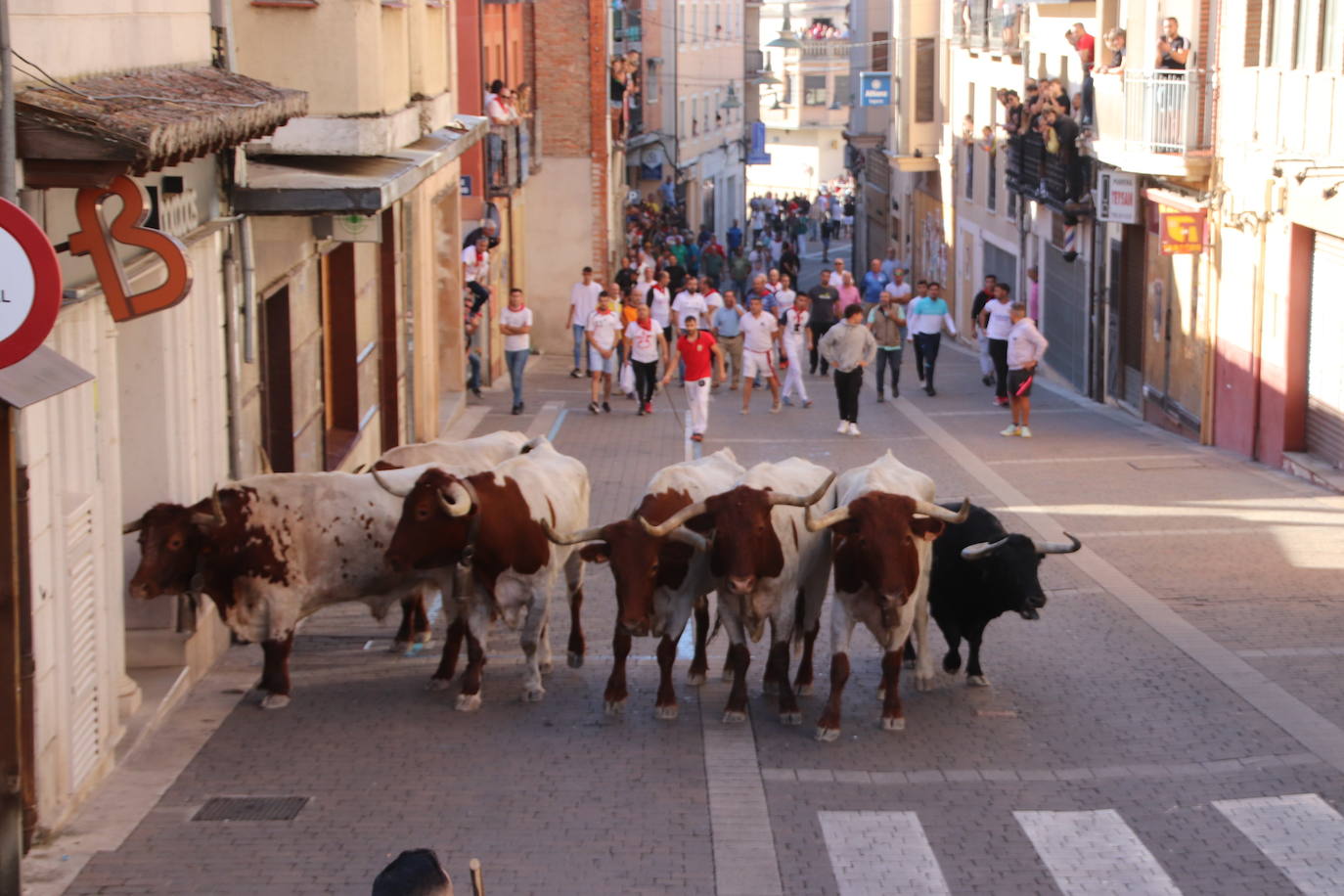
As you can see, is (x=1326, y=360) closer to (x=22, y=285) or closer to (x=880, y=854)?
(x=880, y=854)

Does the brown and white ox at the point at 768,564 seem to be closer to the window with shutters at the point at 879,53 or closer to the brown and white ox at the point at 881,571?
the brown and white ox at the point at 881,571

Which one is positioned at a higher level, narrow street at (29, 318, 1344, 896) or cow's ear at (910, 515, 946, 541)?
cow's ear at (910, 515, 946, 541)

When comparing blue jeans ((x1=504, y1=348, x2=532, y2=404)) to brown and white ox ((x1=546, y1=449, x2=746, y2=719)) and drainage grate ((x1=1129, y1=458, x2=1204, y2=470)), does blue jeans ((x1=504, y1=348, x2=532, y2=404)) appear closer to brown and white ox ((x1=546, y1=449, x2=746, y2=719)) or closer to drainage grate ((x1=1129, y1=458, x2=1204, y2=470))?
drainage grate ((x1=1129, y1=458, x2=1204, y2=470))

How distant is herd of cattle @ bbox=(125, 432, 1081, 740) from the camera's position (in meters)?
10.8

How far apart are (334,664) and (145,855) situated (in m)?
3.69

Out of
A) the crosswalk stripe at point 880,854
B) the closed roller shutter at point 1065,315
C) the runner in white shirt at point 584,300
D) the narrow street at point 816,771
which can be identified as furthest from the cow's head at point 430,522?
the closed roller shutter at point 1065,315

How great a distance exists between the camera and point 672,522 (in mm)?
10703

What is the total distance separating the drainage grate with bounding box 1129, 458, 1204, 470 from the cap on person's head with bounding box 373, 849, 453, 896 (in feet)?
58.2

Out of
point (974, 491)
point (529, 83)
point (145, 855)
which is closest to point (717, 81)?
point (529, 83)

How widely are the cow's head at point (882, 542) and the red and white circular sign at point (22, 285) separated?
532cm

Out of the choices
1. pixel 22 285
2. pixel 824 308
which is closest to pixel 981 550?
pixel 22 285

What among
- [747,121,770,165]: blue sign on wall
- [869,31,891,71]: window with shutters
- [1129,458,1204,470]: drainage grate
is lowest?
[1129,458,1204,470]: drainage grate

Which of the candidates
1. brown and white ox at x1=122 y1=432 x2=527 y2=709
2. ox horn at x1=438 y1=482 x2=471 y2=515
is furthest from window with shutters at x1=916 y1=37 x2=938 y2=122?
ox horn at x1=438 y1=482 x2=471 y2=515

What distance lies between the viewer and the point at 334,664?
12.5 m
